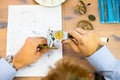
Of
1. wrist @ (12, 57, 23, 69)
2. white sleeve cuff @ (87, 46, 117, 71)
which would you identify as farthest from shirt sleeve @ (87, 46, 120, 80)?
wrist @ (12, 57, 23, 69)

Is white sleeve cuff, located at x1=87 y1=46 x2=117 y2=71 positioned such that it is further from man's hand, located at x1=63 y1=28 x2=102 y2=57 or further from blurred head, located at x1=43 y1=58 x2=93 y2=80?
blurred head, located at x1=43 y1=58 x2=93 y2=80

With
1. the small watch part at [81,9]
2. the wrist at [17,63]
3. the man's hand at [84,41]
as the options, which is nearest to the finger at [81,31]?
the man's hand at [84,41]

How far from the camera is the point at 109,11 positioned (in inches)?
41.6

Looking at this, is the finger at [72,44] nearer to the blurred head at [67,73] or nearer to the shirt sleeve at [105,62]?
the shirt sleeve at [105,62]

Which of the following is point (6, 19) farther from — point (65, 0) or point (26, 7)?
point (65, 0)

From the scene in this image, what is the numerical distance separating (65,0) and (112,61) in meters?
0.31

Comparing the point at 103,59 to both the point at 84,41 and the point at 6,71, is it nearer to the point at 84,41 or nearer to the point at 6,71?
the point at 84,41

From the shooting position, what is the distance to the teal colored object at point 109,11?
1.05 m

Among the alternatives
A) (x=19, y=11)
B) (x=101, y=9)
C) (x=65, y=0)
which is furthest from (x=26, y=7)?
(x=101, y=9)

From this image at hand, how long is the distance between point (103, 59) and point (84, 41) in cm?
9

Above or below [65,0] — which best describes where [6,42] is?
below

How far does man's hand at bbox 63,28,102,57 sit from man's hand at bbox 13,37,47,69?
0.11m

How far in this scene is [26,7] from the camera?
1062mm

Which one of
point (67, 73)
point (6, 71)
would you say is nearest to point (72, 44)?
point (6, 71)
